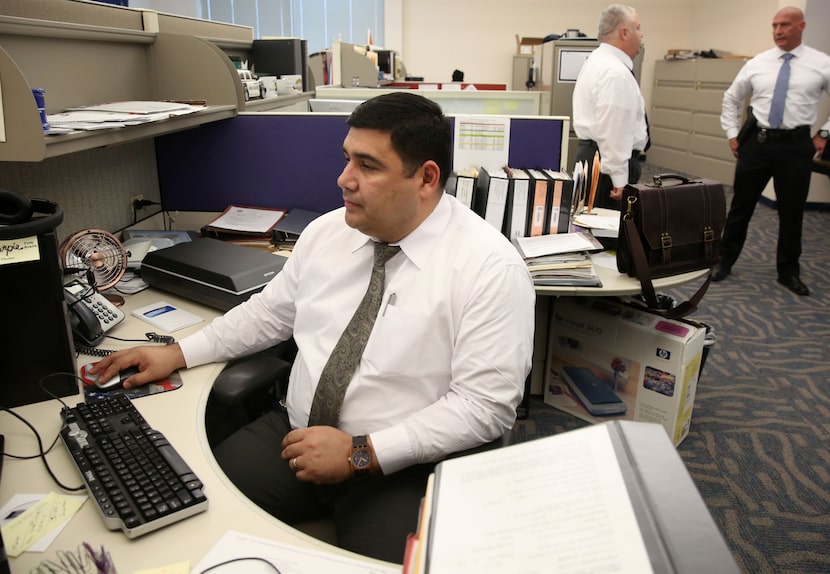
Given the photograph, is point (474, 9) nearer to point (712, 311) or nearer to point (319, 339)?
point (712, 311)

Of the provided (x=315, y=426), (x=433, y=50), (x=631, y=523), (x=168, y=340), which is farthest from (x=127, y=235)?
(x=433, y=50)

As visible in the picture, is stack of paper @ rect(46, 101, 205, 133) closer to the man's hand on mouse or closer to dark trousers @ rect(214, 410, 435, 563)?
the man's hand on mouse

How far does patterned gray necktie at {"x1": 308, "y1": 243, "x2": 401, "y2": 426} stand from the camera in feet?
4.16

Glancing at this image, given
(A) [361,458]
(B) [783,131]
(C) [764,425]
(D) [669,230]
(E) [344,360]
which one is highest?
(B) [783,131]

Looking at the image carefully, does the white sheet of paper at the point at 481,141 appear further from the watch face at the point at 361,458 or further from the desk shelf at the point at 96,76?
the watch face at the point at 361,458

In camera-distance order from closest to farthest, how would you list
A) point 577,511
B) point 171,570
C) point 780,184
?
point 577,511 → point 171,570 → point 780,184

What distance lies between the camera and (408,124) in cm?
123

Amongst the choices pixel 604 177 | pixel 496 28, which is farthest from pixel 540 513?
pixel 496 28

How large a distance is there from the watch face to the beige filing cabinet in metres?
6.26

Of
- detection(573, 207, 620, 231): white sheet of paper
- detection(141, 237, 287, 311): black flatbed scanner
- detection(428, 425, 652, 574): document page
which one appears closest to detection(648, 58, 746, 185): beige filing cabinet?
detection(573, 207, 620, 231): white sheet of paper

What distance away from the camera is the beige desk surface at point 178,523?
2.79 feet

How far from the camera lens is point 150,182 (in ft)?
7.61

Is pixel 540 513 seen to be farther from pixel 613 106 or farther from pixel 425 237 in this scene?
pixel 613 106

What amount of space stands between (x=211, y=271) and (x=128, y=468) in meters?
0.77
